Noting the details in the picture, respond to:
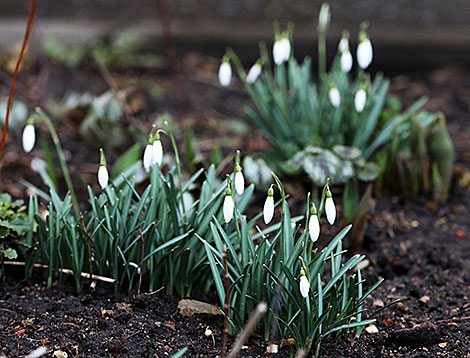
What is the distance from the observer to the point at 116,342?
1.92m

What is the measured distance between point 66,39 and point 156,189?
111 inches

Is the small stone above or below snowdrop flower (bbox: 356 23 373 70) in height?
below

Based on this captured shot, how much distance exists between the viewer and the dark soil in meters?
2.00

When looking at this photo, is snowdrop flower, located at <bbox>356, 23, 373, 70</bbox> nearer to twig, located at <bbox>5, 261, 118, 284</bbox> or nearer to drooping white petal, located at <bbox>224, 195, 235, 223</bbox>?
drooping white petal, located at <bbox>224, 195, 235, 223</bbox>

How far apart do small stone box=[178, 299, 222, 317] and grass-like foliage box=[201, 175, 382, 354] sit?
0.11 m

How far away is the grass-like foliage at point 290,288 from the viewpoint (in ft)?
6.33

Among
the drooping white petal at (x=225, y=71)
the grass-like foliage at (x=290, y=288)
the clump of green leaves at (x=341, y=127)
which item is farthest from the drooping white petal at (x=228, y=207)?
the clump of green leaves at (x=341, y=127)

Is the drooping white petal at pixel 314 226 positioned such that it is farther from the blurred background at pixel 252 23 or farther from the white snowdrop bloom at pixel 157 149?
the blurred background at pixel 252 23

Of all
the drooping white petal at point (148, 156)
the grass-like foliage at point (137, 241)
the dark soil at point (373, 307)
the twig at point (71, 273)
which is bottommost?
the dark soil at point (373, 307)

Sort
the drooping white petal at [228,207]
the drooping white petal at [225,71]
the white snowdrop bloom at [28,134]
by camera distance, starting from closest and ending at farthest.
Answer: the drooping white petal at [228,207] < the white snowdrop bloom at [28,134] < the drooping white petal at [225,71]

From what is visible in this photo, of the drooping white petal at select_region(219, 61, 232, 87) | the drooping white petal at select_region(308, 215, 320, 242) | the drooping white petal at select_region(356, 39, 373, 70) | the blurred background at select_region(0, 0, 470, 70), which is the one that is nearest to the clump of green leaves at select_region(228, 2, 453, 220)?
the drooping white petal at select_region(219, 61, 232, 87)

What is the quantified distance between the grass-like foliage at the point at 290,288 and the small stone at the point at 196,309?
11cm

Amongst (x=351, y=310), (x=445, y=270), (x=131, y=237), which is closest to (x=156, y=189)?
(x=131, y=237)

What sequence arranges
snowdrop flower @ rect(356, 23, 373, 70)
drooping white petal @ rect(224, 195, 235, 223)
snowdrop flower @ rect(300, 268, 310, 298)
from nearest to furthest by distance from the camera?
snowdrop flower @ rect(300, 268, 310, 298) → drooping white petal @ rect(224, 195, 235, 223) → snowdrop flower @ rect(356, 23, 373, 70)
